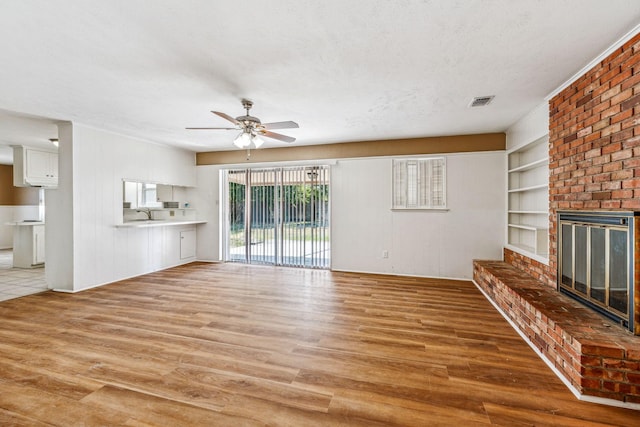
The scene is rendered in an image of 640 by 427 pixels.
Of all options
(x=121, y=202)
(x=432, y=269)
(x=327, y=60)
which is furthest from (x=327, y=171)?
(x=121, y=202)

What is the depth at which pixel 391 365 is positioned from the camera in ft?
7.64

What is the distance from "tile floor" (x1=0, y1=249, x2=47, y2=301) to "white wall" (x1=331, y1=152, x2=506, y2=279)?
4802 mm

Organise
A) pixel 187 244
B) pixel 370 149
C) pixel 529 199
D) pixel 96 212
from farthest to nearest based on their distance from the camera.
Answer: pixel 187 244 < pixel 370 149 < pixel 96 212 < pixel 529 199

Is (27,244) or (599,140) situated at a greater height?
(599,140)

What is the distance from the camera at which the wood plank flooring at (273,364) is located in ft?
5.86

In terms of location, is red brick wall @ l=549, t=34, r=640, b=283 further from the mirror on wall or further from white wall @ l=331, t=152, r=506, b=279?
the mirror on wall

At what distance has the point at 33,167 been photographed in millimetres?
5855

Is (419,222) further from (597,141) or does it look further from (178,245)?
(178,245)

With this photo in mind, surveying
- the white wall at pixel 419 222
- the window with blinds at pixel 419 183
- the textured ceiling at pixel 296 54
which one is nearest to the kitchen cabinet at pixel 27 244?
the textured ceiling at pixel 296 54

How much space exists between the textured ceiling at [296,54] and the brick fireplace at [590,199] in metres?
0.30

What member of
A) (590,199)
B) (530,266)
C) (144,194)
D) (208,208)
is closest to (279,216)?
(208,208)

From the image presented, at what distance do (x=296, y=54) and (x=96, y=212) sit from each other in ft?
13.6

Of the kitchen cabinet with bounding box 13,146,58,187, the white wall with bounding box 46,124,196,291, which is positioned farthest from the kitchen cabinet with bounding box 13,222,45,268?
the white wall with bounding box 46,124,196,291

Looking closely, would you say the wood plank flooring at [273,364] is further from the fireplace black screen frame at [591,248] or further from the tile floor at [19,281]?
the fireplace black screen frame at [591,248]
